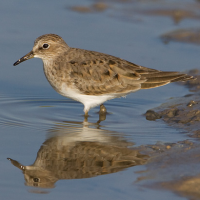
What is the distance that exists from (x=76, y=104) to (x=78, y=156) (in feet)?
11.6

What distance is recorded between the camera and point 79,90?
11.4 metres

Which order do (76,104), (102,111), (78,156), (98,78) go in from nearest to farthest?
(78,156) < (98,78) < (102,111) < (76,104)

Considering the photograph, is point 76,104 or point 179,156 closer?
A: point 179,156

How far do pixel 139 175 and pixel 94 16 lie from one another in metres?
10.5

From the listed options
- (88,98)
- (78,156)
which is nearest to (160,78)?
(88,98)

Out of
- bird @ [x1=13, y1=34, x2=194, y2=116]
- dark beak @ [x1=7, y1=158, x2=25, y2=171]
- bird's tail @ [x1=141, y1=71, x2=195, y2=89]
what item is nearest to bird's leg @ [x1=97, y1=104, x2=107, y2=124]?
bird @ [x1=13, y1=34, x2=194, y2=116]

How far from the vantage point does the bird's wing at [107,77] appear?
1142 centimetres

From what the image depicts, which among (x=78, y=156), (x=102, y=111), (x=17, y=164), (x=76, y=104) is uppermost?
(x=76, y=104)

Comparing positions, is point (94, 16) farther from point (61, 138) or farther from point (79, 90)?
point (61, 138)

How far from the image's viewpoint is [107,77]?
11.5 metres

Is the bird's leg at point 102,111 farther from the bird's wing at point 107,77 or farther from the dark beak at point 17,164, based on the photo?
the dark beak at point 17,164

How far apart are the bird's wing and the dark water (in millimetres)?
645

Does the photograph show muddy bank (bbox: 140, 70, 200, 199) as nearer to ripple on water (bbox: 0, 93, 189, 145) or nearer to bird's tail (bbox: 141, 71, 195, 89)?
ripple on water (bbox: 0, 93, 189, 145)

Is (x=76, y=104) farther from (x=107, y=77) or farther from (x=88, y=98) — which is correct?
(x=107, y=77)
